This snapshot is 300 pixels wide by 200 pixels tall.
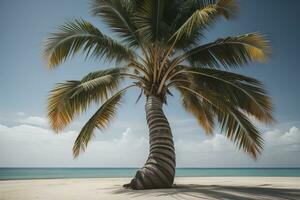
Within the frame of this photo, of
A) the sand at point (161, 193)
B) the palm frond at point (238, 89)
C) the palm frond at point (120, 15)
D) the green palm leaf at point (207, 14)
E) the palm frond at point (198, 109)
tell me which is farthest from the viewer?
the palm frond at point (198, 109)

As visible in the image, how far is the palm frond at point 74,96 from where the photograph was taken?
32.7 feet

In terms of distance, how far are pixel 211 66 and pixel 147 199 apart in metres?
5.62

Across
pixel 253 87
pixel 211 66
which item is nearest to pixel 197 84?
pixel 211 66

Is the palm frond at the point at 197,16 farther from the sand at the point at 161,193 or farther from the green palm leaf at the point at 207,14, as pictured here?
the sand at the point at 161,193

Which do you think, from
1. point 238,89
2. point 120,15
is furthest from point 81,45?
point 238,89

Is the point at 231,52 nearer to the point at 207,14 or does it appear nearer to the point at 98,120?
the point at 207,14

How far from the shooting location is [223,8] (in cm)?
956

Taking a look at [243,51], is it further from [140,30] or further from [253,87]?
[140,30]

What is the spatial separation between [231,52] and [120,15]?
3.70 metres

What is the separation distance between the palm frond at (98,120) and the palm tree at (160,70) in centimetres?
3

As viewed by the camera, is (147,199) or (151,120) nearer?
(147,199)

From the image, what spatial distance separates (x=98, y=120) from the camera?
11.5 metres

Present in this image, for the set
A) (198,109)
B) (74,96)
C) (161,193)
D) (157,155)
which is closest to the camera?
(161,193)

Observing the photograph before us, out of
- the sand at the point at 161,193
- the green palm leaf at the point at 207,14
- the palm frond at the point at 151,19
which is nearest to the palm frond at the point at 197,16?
the green palm leaf at the point at 207,14
